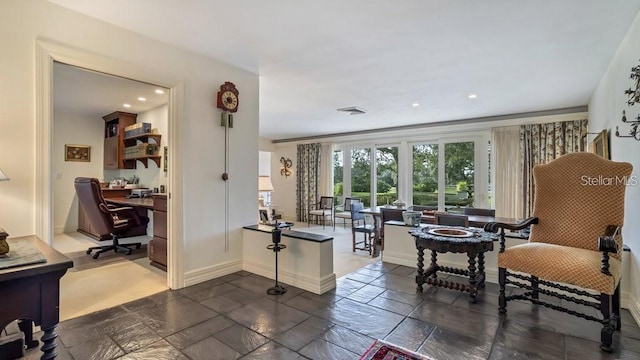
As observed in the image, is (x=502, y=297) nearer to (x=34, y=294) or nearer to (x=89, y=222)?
(x=34, y=294)

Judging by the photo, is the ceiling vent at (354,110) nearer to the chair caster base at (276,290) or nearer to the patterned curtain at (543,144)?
the patterned curtain at (543,144)

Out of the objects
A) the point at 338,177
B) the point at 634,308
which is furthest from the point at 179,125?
the point at 338,177

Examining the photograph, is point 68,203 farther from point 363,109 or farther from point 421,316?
point 421,316

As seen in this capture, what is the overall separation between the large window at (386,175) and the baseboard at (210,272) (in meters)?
4.59

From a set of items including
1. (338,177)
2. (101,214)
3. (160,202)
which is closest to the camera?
(160,202)

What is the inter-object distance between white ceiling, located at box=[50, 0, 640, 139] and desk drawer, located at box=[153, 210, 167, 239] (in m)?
1.61

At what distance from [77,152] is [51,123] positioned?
478 centimetres

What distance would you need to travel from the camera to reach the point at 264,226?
11.7ft

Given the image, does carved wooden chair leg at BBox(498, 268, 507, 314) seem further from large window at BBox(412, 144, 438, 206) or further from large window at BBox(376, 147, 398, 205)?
large window at BBox(376, 147, 398, 205)

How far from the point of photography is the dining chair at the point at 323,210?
7.44m

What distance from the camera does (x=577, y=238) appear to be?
2.36 metres

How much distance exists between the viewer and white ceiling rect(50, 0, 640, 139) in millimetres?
2166

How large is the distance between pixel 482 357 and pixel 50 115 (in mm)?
3313

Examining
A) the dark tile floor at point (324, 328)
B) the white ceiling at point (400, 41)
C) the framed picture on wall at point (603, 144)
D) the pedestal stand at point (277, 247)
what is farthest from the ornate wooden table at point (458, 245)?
the framed picture on wall at point (603, 144)
